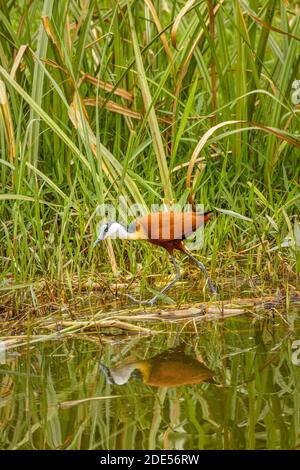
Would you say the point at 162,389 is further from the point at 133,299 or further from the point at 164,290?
the point at 164,290

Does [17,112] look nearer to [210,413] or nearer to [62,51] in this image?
[62,51]

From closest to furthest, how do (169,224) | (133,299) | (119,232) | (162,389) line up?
1. (162,389)
2. (133,299)
3. (169,224)
4. (119,232)

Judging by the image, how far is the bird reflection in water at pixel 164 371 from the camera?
354 centimetres

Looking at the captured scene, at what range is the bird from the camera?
4.70 meters

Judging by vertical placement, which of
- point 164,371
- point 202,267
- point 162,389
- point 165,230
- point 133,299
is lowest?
point 162,389

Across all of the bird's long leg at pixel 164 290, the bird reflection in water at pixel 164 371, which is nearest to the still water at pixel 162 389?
the bird reflection in water at pixel 164 371

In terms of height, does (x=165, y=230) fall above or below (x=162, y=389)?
above

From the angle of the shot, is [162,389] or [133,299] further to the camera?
[133,299]

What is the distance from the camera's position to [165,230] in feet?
15.4

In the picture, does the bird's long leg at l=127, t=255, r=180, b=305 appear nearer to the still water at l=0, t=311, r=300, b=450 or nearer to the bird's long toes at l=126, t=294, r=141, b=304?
the bird's long toes at l=126, t=294, r=141, b=304

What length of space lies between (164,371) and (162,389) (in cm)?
21

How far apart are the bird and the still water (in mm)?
539

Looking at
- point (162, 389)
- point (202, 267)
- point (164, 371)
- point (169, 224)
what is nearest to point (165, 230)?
point (169, 224)

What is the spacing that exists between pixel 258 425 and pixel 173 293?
1870mm
